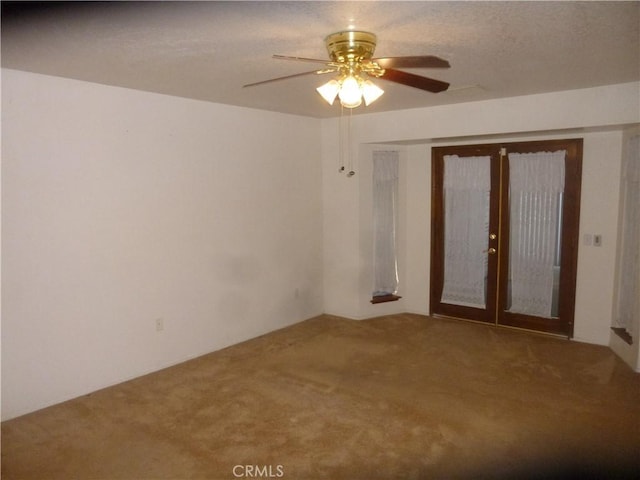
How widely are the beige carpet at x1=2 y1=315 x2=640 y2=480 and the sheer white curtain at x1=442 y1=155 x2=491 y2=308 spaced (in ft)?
3.35

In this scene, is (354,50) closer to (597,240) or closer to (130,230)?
(130,230)

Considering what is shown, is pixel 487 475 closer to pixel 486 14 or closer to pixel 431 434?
pixel 431 434

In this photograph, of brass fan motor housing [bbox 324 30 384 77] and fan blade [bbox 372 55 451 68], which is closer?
fan blade [bbox 372 55 451 68]

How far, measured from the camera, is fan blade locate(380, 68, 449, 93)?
2518 millimetres

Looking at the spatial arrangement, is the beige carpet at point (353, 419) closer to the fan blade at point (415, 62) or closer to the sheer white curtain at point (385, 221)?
the sheer white curtain at point (385, 221)

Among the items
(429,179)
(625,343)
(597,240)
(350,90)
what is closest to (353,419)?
(350,90)

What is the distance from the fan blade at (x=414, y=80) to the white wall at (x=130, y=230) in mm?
2382

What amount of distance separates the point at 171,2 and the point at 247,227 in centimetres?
313

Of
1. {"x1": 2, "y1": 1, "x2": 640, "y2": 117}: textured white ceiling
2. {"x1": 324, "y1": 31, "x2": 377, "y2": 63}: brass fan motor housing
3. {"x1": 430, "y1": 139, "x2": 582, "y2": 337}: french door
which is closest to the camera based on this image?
{"x1": 2, "y1": 1, "x2": 640, "y2": 117}: textured white ceiling

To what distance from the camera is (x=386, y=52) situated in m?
2.94

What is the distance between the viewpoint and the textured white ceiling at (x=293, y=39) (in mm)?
2203

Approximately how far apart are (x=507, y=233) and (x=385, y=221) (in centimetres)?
145

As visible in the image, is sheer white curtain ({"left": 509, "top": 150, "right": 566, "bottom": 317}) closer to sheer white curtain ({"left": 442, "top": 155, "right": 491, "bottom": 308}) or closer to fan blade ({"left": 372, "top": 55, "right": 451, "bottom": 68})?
sheer white curtain ({"left": 442, "top": 155, "right": 491, "bottom": 308})

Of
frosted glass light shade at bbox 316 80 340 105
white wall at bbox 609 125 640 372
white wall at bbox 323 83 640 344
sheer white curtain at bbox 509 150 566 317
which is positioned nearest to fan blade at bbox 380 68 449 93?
frosted glass light shade at bbox 316 80 340 105
